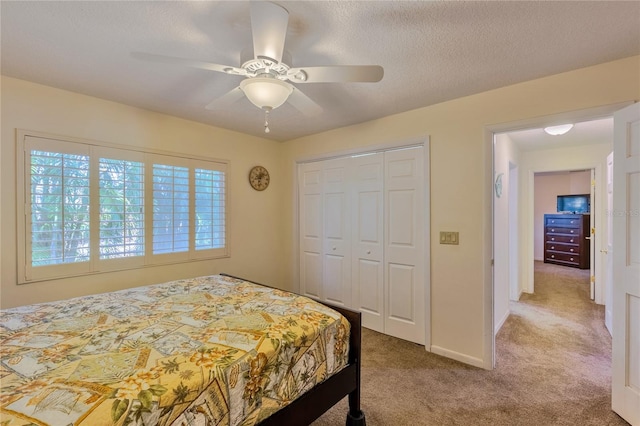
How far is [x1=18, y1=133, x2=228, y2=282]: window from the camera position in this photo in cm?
220

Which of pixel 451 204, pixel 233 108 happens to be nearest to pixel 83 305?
pixel 233 108

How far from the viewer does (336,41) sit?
5.37ft

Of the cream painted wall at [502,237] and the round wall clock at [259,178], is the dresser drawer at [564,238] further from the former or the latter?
the round wall clock at [259,178]

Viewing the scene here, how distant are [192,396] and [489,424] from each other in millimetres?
1811

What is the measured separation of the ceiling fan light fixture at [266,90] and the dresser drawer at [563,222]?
8032mm

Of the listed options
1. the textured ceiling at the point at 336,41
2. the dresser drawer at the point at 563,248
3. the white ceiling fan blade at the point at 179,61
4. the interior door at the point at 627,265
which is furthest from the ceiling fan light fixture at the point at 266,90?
the dresser drawer at the point at 563,248

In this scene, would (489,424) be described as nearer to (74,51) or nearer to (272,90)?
(272,90)

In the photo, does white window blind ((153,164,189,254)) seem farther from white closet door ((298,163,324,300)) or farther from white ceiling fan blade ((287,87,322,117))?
white ceiling fan blade ((287,87,322,117))

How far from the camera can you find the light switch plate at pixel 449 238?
8.28ft

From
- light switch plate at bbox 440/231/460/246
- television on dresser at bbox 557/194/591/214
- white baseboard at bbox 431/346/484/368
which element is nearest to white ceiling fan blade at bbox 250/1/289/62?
light switch plate at bbox 440/231/460/246

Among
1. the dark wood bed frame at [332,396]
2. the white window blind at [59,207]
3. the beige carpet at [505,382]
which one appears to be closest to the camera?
the dark wood bed frame at [332,396]

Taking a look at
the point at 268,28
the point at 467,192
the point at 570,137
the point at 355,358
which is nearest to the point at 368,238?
the point at 467,192

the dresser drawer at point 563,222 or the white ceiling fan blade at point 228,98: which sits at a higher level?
the white ceiling fan blade at point 228,98

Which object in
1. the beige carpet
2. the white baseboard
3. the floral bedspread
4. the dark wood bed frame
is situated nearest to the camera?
the floral bedspread
